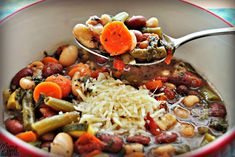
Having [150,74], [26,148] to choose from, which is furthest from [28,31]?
[26,148]

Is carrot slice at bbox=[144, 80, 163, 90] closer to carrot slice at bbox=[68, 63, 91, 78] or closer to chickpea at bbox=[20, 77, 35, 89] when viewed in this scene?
carrot slice at bbox=[68, 63, 91, 78]

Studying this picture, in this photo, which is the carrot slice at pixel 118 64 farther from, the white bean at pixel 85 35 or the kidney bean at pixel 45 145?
the kidney bean at pixel 45 145

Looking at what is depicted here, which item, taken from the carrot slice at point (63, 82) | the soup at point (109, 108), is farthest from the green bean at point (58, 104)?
the carrot slice at point (63, 82)

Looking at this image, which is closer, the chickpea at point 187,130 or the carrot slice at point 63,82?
the chickpea at point 187,130

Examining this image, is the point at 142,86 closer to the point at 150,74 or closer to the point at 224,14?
the point at 150,74

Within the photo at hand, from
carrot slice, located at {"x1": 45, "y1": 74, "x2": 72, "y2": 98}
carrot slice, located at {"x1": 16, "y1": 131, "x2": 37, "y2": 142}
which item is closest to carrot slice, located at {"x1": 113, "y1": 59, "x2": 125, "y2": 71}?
carrot slice, located at {"x1": 45, "y1": 74, "x2": 72, "y2": 98}

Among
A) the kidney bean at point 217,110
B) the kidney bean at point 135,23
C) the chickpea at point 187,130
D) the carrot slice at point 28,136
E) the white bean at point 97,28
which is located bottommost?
the kidney bean at point 217,110

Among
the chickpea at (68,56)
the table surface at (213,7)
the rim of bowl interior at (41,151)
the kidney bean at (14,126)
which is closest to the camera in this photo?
the rim of bowl interior at (41,151)
